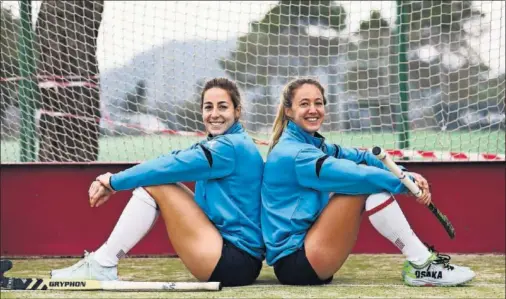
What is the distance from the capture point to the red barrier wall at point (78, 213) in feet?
21.5

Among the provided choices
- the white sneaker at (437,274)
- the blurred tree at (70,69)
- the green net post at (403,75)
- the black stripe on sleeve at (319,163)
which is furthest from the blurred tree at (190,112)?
the white sneaker at (437,274)

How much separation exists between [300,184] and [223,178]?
366 mm

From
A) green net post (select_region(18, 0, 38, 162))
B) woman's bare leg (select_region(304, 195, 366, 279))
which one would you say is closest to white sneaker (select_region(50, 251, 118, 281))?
woman's bare leg (select_region(304, 195, 366, 279))

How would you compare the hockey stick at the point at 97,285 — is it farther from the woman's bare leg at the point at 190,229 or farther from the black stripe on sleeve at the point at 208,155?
the black stripe on sleeve at the point at 208,155

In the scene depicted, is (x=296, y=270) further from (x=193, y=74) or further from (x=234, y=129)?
(x=193, y=74)

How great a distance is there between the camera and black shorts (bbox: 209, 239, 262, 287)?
4.72 metres

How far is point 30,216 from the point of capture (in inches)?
260

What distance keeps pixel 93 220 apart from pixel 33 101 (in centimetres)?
106

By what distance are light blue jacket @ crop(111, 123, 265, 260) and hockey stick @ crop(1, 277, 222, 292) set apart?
0.27 metres

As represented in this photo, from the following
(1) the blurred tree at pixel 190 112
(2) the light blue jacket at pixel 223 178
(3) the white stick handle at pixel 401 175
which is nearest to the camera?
(3) the white stick handle at pixel 401 175

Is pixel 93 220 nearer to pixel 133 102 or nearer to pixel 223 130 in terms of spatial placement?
pixel 133 102

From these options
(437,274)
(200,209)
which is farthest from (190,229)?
(437,274)

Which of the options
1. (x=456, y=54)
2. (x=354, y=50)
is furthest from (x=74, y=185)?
(x=456, y=54)

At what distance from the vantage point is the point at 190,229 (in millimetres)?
4727
